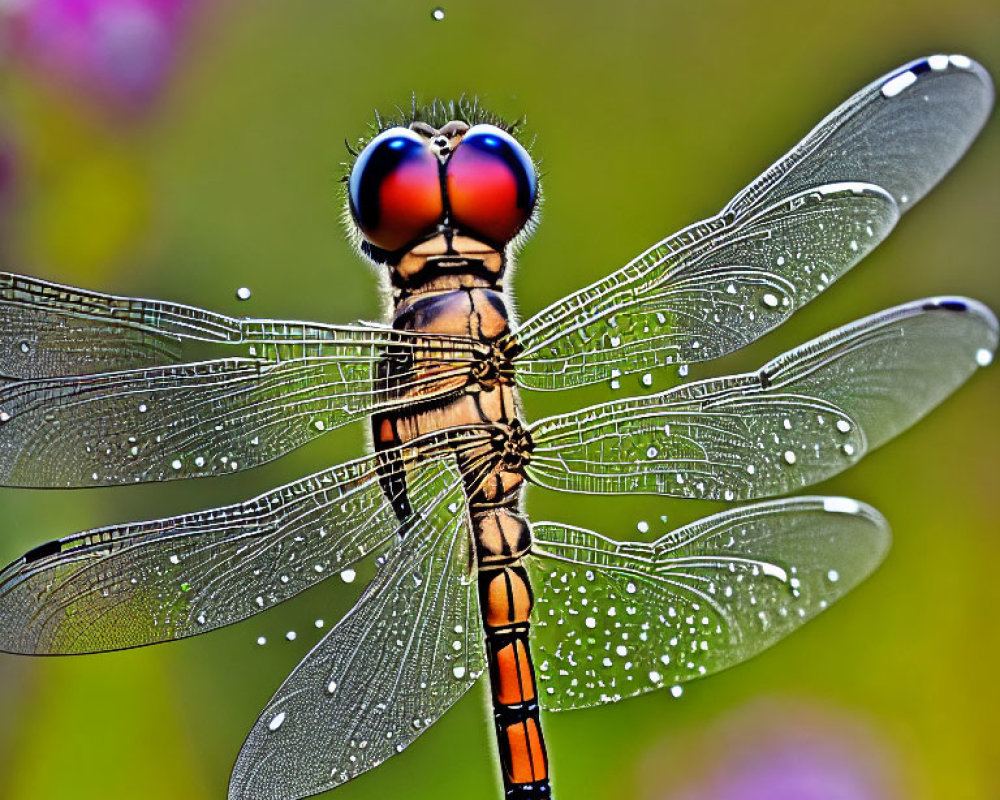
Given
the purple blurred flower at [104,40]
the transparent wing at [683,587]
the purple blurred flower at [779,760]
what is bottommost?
the purple blurred flower at [779,760]

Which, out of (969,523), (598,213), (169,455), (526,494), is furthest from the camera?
(969,523)

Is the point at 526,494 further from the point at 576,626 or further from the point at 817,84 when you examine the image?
the point at 817,84

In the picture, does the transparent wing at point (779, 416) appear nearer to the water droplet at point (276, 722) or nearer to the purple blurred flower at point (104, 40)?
the water droplet at point (276, 722)

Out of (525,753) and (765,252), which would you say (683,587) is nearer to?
(525,753)

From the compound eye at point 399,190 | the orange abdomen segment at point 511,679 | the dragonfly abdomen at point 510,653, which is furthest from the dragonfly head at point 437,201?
the orange abdomen segment at point 511,679

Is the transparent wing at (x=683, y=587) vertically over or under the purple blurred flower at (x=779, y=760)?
over

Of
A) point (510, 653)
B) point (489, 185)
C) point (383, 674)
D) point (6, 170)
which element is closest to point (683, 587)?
point (510, 653)

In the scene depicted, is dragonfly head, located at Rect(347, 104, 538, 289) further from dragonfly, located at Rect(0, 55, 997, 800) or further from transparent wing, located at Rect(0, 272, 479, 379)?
transparent wing, located at Rect(0, 272, 479, 379)

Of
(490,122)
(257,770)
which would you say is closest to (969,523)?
(490,122)
